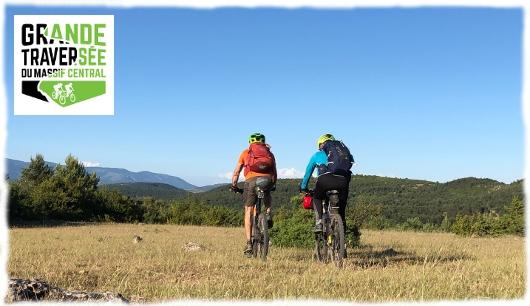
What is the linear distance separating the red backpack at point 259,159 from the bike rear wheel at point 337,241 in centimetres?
155

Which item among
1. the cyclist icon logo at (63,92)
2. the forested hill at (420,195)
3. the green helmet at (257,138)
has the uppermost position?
the cyclist icon logo at (63,92)

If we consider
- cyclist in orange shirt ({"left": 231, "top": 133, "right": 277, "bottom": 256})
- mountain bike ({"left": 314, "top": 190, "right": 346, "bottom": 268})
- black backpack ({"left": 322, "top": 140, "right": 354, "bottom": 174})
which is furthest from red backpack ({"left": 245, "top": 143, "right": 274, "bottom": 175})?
black backpack ({"left": 322, "top": 140, "right": 354, "bottom": 174})

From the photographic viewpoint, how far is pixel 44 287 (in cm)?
464

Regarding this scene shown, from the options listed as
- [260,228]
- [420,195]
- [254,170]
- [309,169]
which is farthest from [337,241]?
[420,195]

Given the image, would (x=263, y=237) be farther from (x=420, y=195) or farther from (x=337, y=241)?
(x=420, y=195)

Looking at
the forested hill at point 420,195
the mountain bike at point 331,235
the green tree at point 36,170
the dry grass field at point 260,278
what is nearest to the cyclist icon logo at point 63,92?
the dry grass field at point 260,278

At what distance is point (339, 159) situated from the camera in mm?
8141

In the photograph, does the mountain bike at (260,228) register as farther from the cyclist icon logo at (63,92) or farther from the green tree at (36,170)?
the green tree at (36,170)

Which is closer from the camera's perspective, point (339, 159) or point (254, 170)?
point (339, 159)

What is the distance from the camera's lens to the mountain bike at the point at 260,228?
363 inches

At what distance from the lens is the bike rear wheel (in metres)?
7.99

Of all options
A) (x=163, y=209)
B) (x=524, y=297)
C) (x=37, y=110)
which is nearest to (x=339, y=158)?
(x=524, y=297)

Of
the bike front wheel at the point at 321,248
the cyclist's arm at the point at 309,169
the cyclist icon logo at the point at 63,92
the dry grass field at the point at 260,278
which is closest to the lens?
the dry grass field at the point at 260,278

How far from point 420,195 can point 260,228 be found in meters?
80.8
